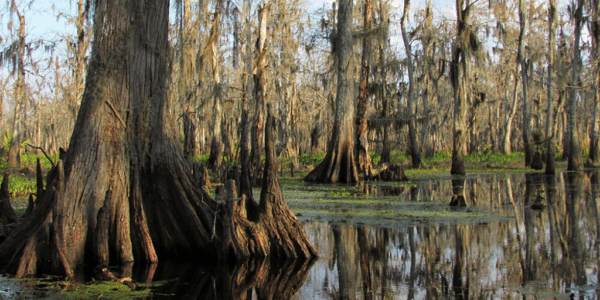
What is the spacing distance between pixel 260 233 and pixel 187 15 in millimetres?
18312

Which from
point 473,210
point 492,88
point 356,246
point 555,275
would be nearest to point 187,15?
point 473,210

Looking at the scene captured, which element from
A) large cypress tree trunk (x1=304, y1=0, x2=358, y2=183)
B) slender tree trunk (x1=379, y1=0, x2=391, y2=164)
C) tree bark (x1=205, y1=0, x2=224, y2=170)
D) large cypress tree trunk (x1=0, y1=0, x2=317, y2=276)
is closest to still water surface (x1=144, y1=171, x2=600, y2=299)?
large cypress tree trunk (x1=0, y1=0, x2=317, y2=276)

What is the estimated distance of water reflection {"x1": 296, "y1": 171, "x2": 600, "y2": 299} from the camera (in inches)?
176

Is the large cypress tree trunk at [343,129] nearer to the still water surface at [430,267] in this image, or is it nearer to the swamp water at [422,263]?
the swamp water at [422,263]

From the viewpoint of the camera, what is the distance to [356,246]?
262 inches

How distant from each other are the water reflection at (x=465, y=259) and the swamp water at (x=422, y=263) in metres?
0.01

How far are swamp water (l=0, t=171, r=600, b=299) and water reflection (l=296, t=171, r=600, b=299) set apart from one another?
0.03 feet

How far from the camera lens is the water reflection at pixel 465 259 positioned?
447cm

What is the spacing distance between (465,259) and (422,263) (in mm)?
528

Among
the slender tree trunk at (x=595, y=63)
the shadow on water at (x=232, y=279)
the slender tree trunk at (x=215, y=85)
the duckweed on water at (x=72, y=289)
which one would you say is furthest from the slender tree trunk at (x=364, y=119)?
the duckweed on water at (x=72, y=289)

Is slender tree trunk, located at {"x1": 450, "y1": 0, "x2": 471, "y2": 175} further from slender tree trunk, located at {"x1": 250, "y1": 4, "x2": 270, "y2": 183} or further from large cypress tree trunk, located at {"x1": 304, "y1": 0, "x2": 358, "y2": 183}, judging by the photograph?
slender tree trunk, located at {"x1": 250, "y1": 4, "x2": 270, "y2": 183}

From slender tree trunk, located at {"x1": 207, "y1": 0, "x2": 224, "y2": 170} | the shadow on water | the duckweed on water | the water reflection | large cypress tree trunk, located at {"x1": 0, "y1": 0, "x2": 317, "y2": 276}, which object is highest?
slender tree trunk, located at {"x1": 207, "y1": 0, "x2": 224, "y2": 170}

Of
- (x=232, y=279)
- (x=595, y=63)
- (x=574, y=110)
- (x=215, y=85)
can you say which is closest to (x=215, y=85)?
(x=215, y=85)

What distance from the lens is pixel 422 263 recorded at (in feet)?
18.3
